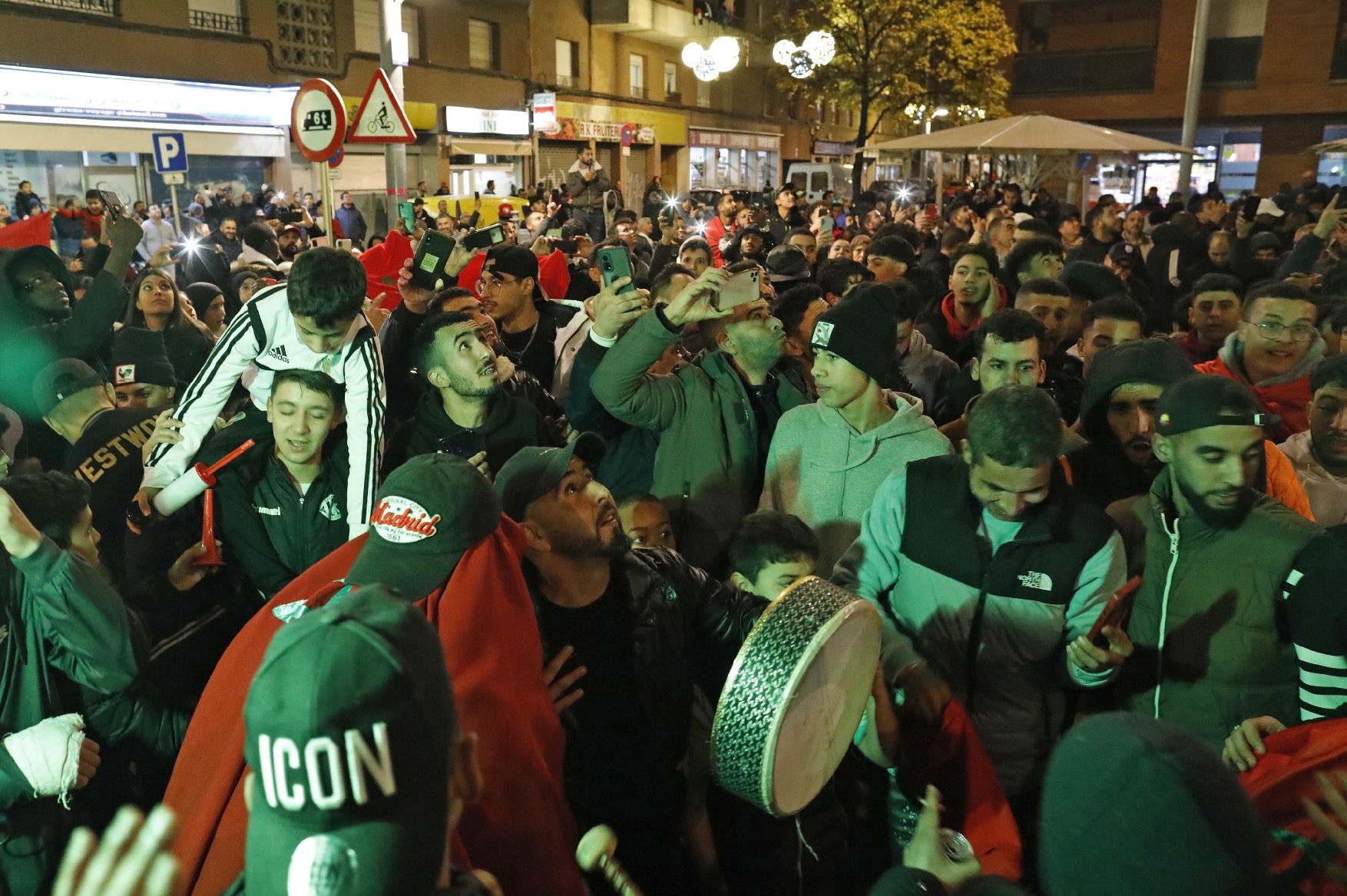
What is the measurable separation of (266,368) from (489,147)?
1091 inches

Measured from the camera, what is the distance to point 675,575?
2.94 m

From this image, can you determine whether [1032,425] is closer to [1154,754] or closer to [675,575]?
[675,575]

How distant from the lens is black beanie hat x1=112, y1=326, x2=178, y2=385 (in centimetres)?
509

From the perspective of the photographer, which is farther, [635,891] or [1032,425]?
[1032,425]

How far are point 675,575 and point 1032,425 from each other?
1.08 m

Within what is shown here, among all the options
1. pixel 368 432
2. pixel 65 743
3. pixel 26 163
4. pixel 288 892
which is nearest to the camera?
pixel 288 892

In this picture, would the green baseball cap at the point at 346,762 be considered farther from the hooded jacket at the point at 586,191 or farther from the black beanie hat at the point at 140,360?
the hooded jacket at the point at 586,191

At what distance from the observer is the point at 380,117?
7.82 metres

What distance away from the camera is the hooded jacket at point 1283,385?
4.51 meters

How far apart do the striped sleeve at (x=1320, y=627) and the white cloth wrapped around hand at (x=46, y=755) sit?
313 cm

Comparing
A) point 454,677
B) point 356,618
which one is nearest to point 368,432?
point 454,677

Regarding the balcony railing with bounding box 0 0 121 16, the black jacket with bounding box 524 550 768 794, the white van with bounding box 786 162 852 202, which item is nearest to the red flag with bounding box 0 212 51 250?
the black jacket with bounding box 524 550 768 794

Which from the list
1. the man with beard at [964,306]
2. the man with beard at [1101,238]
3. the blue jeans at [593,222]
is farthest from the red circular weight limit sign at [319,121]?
the man with beard at [1101,238]

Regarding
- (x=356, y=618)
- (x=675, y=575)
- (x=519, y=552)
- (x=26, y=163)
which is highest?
(x=26, y=163)
